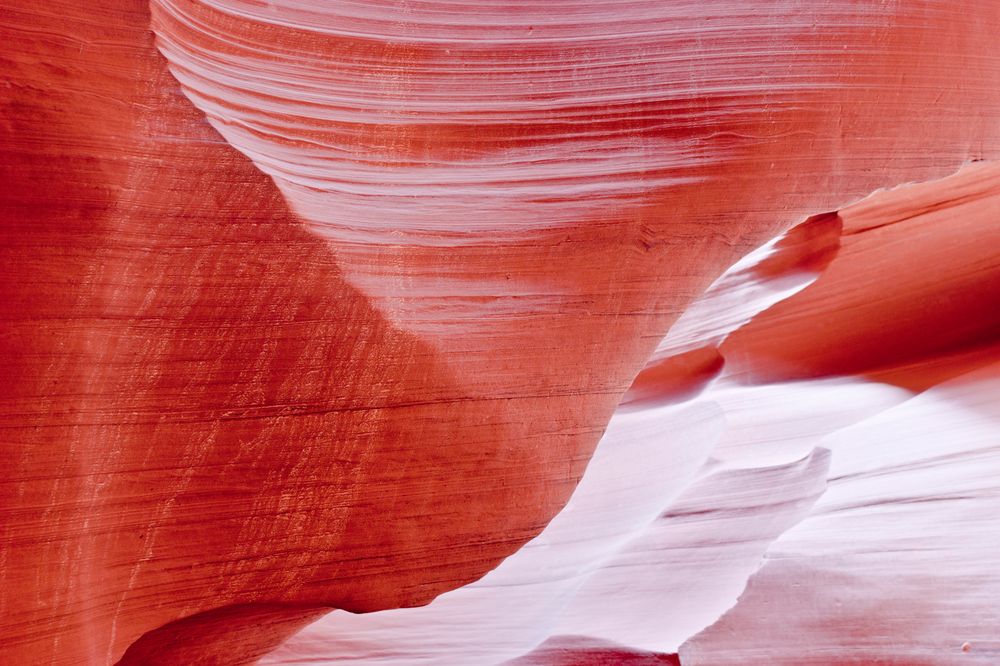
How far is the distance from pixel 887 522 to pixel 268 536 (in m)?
0.65

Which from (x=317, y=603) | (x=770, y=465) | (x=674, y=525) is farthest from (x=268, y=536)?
(x=770, y=465)

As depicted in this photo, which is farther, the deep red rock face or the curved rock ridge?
the deep red rock face

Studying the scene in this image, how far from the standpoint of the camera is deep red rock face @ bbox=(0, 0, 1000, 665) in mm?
742

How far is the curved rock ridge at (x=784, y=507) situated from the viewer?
631mm

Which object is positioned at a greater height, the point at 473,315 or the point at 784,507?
the point at 784,507

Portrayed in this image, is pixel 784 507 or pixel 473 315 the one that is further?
pixel 473 315

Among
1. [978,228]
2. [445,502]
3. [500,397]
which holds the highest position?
[978,228]

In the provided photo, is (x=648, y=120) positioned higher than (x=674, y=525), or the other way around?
(x=648, y=120)

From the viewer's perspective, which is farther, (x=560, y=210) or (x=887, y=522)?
(x=560, y=210)

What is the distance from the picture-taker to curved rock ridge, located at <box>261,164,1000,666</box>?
631 mm

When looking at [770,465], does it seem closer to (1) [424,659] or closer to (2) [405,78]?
(1) [424,659]

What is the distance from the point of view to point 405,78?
0.82 meters

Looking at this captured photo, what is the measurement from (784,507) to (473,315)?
1.34 feet

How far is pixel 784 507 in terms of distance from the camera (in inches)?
29.9
